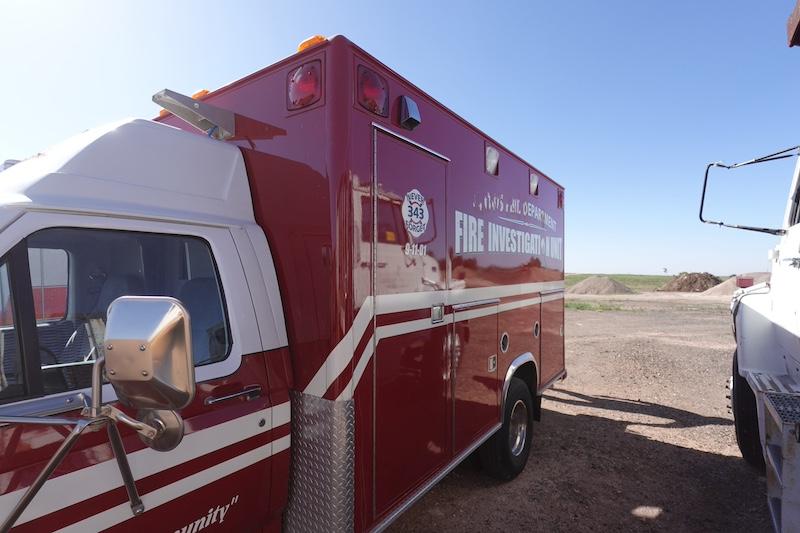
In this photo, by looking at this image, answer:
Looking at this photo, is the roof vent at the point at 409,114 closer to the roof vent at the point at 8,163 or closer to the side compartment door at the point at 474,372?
the side compartment door at the point at 474,372

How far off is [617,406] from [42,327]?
22.5 ft

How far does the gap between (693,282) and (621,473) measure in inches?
1518

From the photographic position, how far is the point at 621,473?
436 centimetres

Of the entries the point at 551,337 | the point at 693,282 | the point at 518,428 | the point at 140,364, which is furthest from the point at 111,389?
the point at 693,282

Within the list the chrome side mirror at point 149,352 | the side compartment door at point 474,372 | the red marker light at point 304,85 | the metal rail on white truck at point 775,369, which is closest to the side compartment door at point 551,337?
the side compartment door at point 474,372

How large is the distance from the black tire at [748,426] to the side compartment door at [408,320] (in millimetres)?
3167

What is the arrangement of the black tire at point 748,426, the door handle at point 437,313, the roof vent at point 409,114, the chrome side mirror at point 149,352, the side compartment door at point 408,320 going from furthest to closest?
the black tire at point 748,426 < the door handle at point 437,313 < the roof vent at point 409,114 < the side compartment door at point 408,320 < the chrome side mirror at point 149,352

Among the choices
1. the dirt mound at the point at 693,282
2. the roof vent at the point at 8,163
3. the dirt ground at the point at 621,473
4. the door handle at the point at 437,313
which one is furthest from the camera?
the dirt mound at the point at 693,282

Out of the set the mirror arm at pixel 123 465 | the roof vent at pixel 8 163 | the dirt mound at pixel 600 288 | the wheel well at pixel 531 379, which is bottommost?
the dirt mound at pixel 600 288

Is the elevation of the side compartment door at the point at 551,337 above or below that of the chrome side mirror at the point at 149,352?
below

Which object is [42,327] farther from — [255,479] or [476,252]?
[476,252]

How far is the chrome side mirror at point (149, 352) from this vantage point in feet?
3.48

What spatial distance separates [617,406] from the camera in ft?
21.5

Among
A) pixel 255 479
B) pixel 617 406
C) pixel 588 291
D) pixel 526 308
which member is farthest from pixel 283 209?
pixel 588 291
